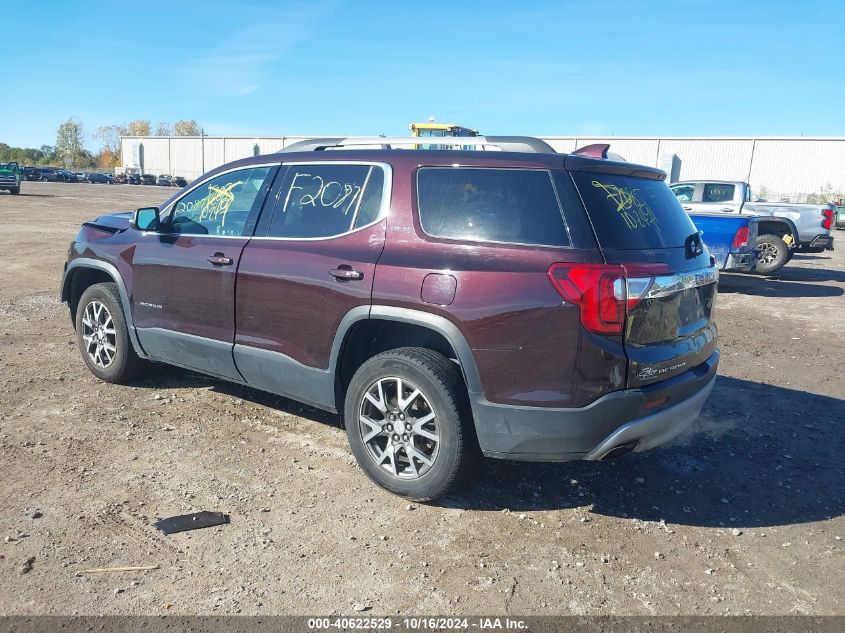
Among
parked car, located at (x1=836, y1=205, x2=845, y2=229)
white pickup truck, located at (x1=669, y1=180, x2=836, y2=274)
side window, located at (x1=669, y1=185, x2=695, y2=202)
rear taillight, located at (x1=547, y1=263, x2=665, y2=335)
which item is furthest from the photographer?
parked car, located at (x1=836, y1=205, x2=845, y2=229)

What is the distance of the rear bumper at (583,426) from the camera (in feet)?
10.2

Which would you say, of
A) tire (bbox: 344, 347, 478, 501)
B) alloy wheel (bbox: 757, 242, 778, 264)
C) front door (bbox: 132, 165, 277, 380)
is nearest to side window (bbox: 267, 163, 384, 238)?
front door (bbox: 132, 165, 277, 380)

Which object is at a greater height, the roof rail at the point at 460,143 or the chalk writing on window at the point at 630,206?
the roof rail at the point at 460,143

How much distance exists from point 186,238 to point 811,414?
16.5ft

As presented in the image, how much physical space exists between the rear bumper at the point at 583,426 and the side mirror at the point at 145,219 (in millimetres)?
2986

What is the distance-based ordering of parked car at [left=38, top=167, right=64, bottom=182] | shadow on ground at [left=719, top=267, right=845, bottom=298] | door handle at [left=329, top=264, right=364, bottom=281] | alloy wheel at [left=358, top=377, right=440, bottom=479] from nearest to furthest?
1. alloy wheel at [left=358, top=377, right=440, bottom=479]
2. door handle at [left=329, top=264, right=364, bottom=281]
3. shadow on ground at [left=719, top=267, right=845, bottom=298]
4. parked car at [left=38, top=167, right=64, bottom=182]

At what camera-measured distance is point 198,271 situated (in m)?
4.46

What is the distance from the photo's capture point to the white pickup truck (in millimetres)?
13719

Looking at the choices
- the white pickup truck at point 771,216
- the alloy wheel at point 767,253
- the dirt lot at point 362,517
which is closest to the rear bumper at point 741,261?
the white pickup truck at point 771,216

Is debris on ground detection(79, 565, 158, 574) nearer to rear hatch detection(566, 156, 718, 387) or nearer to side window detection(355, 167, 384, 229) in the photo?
side window detection(355, 167, 384, 229)

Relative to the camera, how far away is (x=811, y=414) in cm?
529

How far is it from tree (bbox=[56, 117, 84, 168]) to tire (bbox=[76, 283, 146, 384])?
440ft

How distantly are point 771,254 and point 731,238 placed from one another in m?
3.16

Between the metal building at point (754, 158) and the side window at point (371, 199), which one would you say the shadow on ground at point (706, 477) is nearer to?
the side window at point (371, 199)
